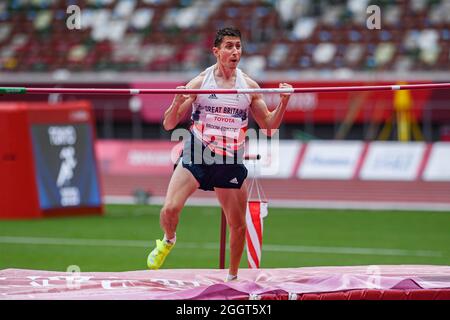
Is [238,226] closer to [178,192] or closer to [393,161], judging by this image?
[178,192]

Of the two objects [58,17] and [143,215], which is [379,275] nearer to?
[143,215]

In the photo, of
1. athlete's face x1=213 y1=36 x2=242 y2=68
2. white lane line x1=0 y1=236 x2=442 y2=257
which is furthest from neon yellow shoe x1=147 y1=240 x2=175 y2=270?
white lane line x1=0 y1=236 x2=442 y2=257

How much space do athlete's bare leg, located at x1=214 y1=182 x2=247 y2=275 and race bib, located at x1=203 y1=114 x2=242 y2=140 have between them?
1.32ft

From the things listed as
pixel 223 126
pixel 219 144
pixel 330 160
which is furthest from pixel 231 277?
pixel 330 160

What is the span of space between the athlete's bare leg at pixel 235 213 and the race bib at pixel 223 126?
1.32 feet

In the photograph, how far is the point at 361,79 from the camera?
2261cm

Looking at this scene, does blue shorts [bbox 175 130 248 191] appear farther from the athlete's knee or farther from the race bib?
the athlete's knee

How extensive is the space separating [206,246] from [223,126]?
18.4 feet

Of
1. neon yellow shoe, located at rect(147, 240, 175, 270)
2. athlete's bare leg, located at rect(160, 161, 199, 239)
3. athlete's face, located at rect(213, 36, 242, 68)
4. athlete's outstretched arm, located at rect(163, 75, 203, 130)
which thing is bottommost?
neon yellow shoe, located at rect(147, 240, 175, 270)

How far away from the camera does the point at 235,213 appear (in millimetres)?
8016

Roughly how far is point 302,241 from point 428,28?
11.9m

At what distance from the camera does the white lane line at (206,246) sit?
41.7ft

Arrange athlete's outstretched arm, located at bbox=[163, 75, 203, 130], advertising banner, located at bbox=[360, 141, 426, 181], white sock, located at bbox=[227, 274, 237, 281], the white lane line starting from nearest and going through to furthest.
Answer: athlete's outstretched arm, located at bbox=[163, 75, 203, 130], white sock, located at bbox=[227, 274, 237, 281], the white lane line, advertising banner, located at bbox=[360, 141, 426, 181]

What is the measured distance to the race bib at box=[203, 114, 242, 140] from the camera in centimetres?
793
